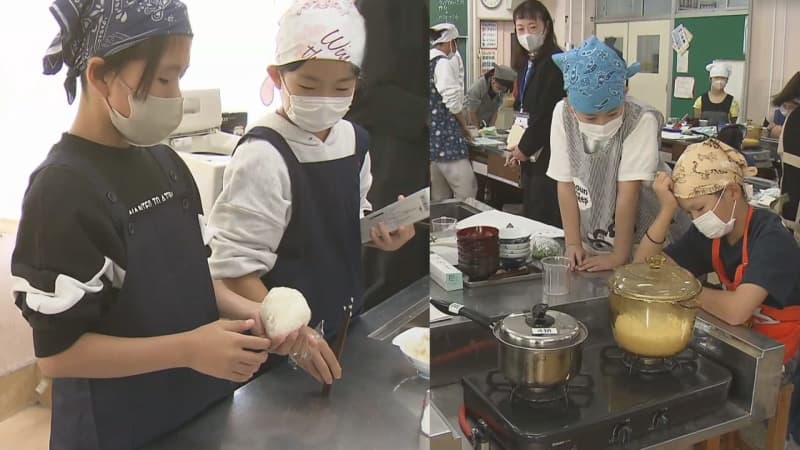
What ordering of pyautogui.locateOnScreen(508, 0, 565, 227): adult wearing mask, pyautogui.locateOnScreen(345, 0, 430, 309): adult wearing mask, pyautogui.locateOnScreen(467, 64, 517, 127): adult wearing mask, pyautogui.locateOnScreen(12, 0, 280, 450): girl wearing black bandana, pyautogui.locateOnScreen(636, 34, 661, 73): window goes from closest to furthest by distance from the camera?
1. pyautogui.locateOnScreen(12, 0, 280, 450): girl wearing black bandana
2. pyautogui.locateOnScreen(345, 0, 430, 309): adult wearing mask
3. pyautogui.locateOnScreen(467, 64, 517, 127): adult wearing mask
4. pyautogui.locateOnScreen(508, 0, 565, 227): adult wearing mask
5. pyautogui.locateOnScreen(636, 34, 661, 73): window

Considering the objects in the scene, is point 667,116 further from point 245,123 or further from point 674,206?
point 245,123

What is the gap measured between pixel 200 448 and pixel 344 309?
25 centimetres

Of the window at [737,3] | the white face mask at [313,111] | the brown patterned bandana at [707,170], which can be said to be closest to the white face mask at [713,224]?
the brown patterned bandana at [707,170]

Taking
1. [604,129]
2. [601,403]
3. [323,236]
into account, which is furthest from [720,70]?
[323,236]

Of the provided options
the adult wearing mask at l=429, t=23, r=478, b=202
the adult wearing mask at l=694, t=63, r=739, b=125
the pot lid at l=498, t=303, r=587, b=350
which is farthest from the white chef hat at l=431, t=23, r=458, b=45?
the adult wearing mask at l=694, t=63, r=739, b=125

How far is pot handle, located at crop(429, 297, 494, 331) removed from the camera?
1354 mm

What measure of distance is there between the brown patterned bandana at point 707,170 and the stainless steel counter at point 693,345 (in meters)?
0.31

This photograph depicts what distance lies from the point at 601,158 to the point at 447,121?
730mm

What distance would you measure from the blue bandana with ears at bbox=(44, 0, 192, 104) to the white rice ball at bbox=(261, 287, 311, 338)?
0.32m

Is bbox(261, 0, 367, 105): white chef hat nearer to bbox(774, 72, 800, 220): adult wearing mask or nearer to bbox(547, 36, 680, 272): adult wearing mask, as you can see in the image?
Answer: bbox(547, 36, 680, 272): adult wearing mask

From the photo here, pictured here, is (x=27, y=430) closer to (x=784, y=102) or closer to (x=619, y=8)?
(x=619, y=8)

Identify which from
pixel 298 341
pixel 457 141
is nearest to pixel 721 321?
pixel 457 141

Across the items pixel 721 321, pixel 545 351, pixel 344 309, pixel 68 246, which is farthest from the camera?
pixel 721 321

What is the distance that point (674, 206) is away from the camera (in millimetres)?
1728
